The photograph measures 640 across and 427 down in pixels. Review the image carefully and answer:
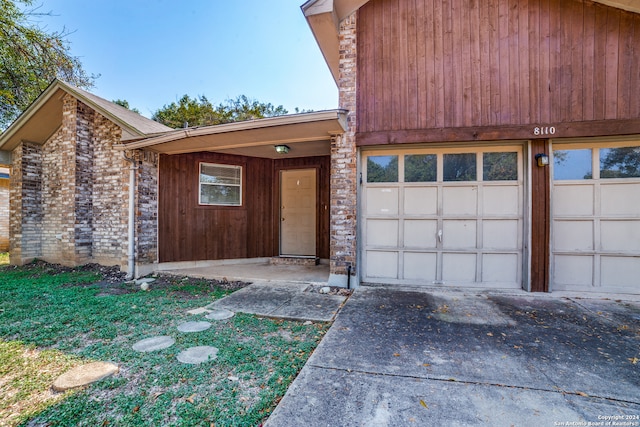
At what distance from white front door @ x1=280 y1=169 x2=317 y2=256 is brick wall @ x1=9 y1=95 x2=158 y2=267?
9.42 ft

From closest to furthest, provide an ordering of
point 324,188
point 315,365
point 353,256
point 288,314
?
point 315,365 < point 288,314 < point 353,256 < point 324,188

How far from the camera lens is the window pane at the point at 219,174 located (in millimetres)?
6376

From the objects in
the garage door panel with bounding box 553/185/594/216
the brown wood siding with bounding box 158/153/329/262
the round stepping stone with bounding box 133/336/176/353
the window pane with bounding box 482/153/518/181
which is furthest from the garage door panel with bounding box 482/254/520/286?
the round stepping stone with bounding box 133/336/176/353

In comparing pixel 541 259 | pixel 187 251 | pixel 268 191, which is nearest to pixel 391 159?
pixel 541 259

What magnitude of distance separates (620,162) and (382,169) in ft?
11.4

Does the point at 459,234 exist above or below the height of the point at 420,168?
below

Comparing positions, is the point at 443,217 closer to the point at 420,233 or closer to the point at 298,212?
the point at 420,233

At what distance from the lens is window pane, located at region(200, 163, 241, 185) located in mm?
6376

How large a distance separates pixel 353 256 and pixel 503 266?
2.40 m

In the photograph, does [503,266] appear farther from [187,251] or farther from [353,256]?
[187,251]

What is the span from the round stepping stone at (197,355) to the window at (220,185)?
441cm

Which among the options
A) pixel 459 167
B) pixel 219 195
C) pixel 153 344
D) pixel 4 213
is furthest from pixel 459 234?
pixel 4 213

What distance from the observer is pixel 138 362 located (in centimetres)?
227

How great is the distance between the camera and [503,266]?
435 centimetres
